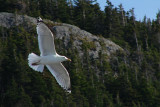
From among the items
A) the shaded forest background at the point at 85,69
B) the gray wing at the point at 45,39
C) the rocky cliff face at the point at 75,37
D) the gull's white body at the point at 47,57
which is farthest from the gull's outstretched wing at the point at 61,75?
the rocky cliff face at the point at 75,37

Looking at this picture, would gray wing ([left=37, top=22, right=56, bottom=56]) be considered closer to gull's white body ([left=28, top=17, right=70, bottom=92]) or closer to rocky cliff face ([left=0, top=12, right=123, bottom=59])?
gull's white body ([left=28, top=17, right=70, bottom=92])

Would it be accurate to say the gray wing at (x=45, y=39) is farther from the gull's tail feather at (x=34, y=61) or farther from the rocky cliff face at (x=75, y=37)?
the rocky cliff face at (x=75, y=37)

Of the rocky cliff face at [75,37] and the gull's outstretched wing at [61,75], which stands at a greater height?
the rocky cliff face at [75,37]

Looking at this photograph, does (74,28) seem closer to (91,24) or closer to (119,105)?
(91,24)

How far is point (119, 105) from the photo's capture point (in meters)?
47.9

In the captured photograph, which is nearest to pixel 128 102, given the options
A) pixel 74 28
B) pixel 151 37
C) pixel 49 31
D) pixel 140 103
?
pixel 140 103

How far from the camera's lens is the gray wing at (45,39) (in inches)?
654

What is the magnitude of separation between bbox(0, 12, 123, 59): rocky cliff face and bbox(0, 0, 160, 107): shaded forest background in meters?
1.47

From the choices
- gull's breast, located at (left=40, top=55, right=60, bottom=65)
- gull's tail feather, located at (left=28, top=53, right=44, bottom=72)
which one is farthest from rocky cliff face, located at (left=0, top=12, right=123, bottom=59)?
gull's breast, located at (left=40, top=55, right=60, bottom=65)

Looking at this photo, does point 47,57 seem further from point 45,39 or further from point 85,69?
point 85,69

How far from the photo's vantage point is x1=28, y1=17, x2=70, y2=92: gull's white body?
16.8 metres

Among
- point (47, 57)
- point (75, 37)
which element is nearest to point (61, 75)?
point (47, 57)

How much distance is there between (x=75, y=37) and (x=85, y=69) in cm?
780

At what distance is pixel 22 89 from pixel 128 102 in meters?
14.0
